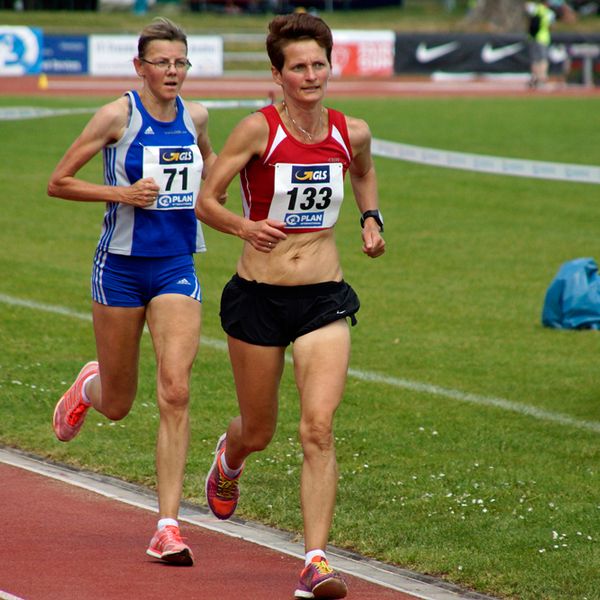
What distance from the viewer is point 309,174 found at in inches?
245

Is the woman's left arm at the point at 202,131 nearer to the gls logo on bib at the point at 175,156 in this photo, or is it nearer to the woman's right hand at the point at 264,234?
the gls logo on bib at the point at 175,156

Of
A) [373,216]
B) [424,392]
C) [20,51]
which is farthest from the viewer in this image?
[20,51]

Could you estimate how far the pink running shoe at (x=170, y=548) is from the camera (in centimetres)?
632

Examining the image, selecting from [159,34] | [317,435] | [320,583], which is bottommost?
[320,583]

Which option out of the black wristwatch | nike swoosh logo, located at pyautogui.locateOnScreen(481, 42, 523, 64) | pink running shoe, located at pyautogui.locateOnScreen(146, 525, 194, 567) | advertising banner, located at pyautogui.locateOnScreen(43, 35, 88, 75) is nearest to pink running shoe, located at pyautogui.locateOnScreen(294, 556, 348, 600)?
pink running shoe, located at pyautogui.locateOnScreen(146, 525, 194, 567)

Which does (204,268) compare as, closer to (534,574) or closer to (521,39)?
(534,574)

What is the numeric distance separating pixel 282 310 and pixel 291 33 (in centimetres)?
116

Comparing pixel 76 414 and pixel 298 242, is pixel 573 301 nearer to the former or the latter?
pixel 76 414

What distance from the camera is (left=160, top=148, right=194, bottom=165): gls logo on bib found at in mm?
6867

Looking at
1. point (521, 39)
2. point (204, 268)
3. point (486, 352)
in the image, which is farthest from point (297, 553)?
point (521, 39)

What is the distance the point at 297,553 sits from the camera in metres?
6.69

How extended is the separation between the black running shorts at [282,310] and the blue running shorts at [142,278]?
549mm

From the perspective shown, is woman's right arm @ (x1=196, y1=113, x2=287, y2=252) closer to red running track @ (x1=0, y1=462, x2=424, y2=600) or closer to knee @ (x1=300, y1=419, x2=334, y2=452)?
knee @ (x1=300, y1=419, x2=334, y2=452)

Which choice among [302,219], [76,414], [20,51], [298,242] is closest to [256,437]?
[298,242]
